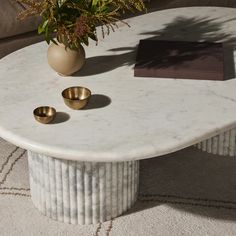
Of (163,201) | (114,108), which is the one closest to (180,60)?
(114,108)

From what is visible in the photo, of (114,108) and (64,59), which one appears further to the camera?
(64,59)

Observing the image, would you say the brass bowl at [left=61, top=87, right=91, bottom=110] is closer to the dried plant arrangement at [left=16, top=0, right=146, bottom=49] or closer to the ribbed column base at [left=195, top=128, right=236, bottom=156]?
the dried plant arrangement at [left=16, top=0, right=146, bottom=49]

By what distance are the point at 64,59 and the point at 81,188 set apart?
1.48ft

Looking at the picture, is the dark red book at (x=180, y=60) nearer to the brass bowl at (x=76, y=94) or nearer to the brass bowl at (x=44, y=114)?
the brass bowl at (x=76, y=94)

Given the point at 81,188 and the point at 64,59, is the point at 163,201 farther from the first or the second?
the point at 64,59

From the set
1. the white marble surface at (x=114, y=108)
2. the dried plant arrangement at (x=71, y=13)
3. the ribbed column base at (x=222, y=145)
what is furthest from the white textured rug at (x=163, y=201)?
the dried plant arrangement at (x=71, y=13)

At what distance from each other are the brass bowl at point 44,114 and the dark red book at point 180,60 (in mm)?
403

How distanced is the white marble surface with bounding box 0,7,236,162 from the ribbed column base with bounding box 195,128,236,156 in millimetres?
363

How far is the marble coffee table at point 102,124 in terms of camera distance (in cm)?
171

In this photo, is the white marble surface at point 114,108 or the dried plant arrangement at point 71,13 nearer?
the white marble surface at point 114,108

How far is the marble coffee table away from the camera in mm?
1705

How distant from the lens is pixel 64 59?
205 centimetres

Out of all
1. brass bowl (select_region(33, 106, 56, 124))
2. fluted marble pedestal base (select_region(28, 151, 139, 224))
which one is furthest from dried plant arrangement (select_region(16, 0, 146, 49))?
fluted marble pedestal base (select_region(28, 151, 139, 224))

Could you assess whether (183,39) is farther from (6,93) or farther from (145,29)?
(6,93)
